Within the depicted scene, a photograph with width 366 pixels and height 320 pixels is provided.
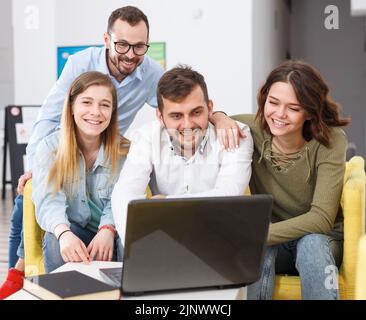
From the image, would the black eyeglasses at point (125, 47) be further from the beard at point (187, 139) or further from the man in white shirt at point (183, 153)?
the beard at point (187, 139)

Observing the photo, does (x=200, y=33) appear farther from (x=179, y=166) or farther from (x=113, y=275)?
(x=113, y=275)

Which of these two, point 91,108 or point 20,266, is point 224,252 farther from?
point 20,266

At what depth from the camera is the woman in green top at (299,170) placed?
1742mm

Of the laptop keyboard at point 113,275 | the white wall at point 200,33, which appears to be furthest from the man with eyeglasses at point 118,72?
the white wall at point 200,33

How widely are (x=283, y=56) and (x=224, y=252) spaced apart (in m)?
5.55

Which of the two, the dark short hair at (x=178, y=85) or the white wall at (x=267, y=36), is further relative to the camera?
the white wall at (x=267, y=36)

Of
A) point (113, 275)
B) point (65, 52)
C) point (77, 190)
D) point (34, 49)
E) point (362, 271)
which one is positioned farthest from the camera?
point (34, 49)

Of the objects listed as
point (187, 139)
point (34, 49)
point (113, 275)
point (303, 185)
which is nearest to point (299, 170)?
point (303, 185)

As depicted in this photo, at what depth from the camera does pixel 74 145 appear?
1999mm

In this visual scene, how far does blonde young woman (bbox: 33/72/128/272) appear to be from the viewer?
1.93m

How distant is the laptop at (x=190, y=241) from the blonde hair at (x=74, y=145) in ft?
2.74

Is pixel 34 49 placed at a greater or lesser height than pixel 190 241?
greater

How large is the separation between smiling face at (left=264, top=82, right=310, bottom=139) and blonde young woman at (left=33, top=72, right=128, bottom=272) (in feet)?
1.86

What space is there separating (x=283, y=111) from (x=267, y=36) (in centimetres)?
351
